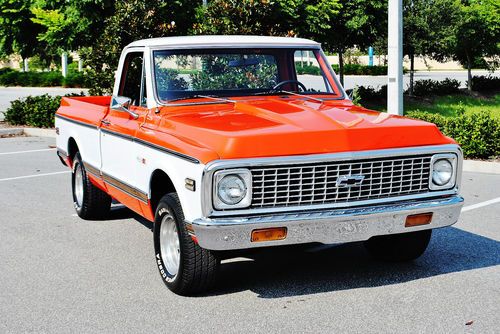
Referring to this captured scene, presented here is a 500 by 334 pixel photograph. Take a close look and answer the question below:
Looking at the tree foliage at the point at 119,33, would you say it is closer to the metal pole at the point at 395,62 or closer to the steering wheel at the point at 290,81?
the metal pole at the point at 395,62

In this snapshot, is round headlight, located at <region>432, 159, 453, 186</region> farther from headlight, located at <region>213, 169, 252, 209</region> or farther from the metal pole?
the metal pole

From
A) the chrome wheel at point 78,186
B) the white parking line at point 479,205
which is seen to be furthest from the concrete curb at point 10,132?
the white parking line at point 479,205

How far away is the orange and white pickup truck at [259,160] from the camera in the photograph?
5.53 meters

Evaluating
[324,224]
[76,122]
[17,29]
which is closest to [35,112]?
[17,29]

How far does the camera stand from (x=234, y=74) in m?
7.29

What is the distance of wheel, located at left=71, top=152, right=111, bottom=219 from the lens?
29.1 ft

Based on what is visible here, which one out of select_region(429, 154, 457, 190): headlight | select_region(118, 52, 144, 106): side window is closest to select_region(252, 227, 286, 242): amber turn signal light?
select_region(429, 154, 457, 190): headlight

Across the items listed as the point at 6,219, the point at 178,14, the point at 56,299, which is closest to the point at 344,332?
the point at 56,299

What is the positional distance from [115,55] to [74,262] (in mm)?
12050

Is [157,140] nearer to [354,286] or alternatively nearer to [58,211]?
[354,286]

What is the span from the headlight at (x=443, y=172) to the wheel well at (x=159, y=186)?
2063mm

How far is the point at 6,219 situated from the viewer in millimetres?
9141

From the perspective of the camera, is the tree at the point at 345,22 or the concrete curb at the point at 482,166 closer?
the concrete curb at the point at 482,166

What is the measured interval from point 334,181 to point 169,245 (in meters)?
1.47
